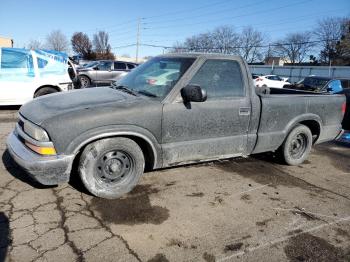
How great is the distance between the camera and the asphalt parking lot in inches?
119

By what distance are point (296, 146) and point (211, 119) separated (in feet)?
7.02

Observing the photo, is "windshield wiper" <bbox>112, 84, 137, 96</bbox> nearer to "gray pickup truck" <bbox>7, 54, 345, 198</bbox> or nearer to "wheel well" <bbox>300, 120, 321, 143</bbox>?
"gray pickup truck" <bbox>7, 54, 345, 198</bbox>

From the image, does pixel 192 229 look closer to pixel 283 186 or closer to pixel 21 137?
pixel 283 186

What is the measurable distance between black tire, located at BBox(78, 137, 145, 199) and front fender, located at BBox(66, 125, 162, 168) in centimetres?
10

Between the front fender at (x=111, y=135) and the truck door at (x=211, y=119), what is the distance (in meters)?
0.15

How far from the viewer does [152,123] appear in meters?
4.04

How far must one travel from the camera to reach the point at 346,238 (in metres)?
3.46

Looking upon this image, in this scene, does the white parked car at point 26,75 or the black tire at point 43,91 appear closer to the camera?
the white parked car at point 26,75

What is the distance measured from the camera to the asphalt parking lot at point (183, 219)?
3033 millimetres

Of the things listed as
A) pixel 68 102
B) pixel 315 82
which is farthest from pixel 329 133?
pixel 315 82

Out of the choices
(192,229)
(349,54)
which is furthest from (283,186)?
(349,54)

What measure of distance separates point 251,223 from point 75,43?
84.6m

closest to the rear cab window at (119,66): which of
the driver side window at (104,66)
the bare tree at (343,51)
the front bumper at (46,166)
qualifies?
the driver side window at (104,66)

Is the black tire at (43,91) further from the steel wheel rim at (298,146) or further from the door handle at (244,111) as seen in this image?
the steel wheel rim at (298,146)
